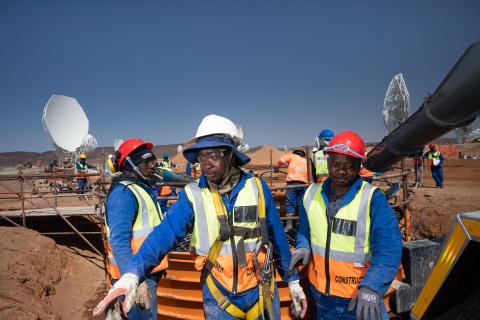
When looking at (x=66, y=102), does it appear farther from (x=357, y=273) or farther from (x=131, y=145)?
(x=357, y=273)

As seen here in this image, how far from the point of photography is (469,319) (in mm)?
1738

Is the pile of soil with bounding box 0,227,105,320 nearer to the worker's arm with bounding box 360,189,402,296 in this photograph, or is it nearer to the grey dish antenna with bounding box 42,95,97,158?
the worker's arm with bounding box 360,189,402,296

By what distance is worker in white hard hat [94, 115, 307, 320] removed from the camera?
1.95m

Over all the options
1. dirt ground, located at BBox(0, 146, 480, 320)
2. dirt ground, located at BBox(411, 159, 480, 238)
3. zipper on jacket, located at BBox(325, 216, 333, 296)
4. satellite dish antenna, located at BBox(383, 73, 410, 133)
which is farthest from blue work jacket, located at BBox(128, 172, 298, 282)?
dirt ground, located at BBox(411, 159, 480, 238)

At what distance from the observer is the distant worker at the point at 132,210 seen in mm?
2490

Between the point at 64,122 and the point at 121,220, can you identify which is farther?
the point at 64,122

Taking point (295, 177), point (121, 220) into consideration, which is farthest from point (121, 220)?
point (295, 177)

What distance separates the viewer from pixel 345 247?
2066 millimetres

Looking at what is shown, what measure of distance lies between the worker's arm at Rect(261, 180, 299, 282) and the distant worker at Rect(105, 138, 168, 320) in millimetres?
1091

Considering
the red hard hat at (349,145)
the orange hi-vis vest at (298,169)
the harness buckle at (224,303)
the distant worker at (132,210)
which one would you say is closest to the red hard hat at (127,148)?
the distant worker at (132,210)

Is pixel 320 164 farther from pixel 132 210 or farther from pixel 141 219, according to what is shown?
pixel 132 210

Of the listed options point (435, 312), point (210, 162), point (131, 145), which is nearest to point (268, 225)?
point (210, 162)

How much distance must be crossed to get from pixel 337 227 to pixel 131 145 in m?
2.09

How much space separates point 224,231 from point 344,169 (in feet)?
3.31
